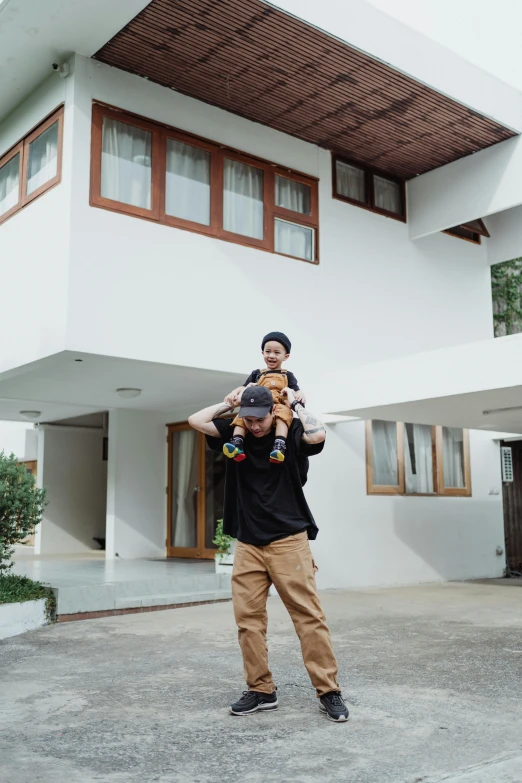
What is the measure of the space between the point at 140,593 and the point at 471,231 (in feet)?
26.0

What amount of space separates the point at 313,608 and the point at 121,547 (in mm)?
8629

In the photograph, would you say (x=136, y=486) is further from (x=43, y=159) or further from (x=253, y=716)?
(x=253, y=716)

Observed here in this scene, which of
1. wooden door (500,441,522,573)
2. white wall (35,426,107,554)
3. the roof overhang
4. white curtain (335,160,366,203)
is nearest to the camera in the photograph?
the roof overhang

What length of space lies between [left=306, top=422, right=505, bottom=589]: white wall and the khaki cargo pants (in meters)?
6.13

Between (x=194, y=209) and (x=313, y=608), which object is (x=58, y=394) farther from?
(x=313, y=608)

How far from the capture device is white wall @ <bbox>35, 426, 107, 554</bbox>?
13938 millimetres

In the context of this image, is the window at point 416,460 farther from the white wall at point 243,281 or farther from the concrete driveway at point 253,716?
the concrete driveway at point 253,716

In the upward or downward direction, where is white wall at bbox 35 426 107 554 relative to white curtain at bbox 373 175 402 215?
downward

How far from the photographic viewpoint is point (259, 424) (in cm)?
386

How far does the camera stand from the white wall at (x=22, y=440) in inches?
614

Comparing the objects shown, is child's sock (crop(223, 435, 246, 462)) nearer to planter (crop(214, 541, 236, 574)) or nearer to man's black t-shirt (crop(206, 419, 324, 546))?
man's black t-shirt (crop(206, 419, 324, 546))

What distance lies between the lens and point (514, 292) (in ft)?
46.5

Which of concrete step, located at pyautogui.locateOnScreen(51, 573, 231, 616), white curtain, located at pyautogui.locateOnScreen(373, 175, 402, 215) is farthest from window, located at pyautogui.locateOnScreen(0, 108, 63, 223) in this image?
white curtain, located at pyautogui.locateOnScreen(373, 175, 402, 215)

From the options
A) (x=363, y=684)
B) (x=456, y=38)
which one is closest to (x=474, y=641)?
(x=363, y=684)
